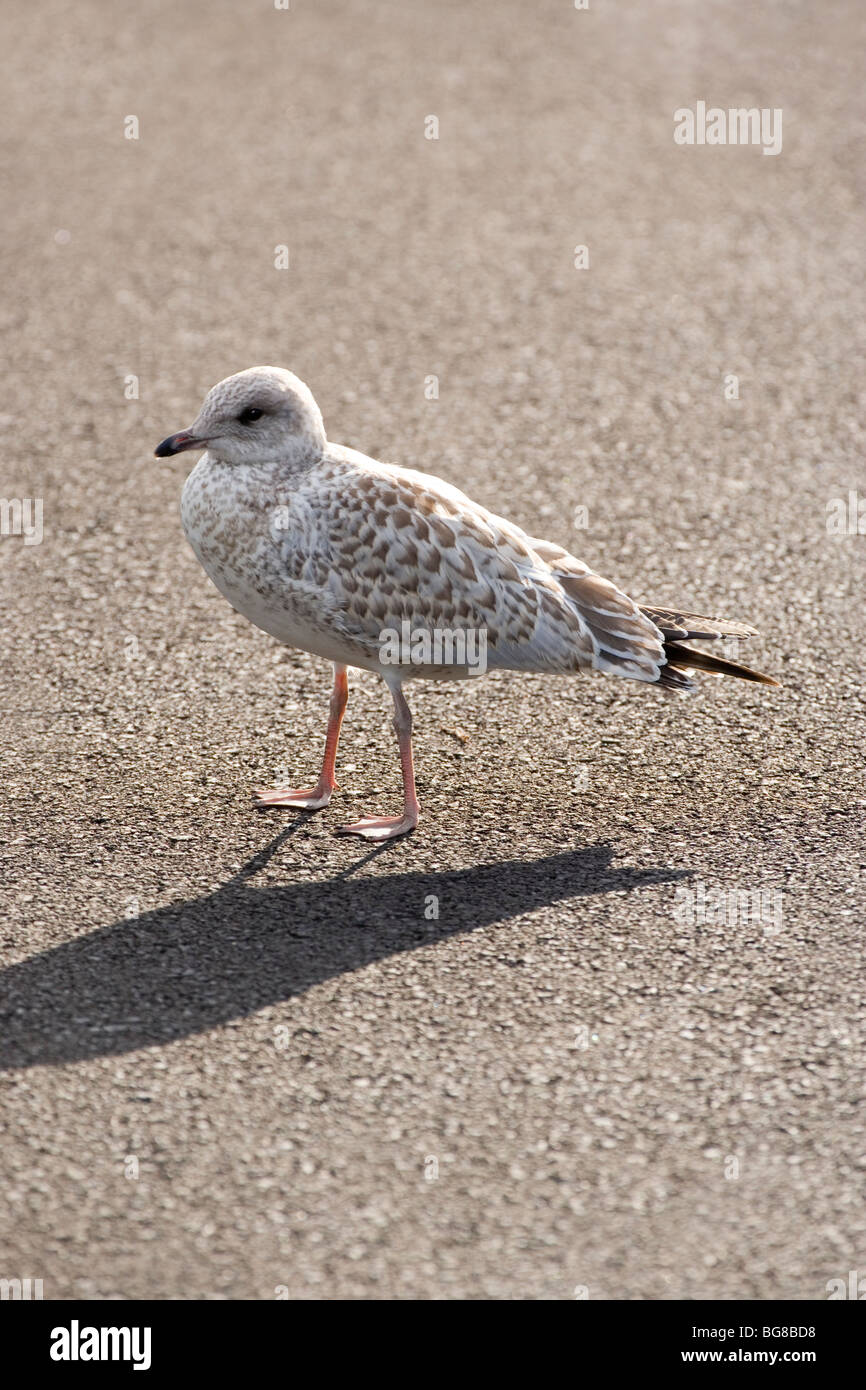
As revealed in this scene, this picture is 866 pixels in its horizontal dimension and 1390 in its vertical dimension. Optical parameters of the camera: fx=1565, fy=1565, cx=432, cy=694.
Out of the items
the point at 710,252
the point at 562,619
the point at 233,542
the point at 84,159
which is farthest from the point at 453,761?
the point at 84,159

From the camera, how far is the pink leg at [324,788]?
621 centimetres

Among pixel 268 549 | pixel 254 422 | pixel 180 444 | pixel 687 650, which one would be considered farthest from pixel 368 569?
pixel 687 650

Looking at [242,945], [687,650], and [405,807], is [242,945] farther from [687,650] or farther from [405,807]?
[687,650]

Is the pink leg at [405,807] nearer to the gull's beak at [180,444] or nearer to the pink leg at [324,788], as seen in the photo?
the pink leg at [324,788]

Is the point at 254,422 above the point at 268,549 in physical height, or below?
above

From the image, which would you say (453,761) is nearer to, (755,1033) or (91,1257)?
(755,1033)

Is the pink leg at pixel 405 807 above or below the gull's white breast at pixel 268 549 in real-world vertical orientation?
below

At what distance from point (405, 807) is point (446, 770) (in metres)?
0.48

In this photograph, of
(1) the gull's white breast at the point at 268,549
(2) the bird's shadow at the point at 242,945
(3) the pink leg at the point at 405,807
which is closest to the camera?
(2) the bird's shadow at the point at 242,945

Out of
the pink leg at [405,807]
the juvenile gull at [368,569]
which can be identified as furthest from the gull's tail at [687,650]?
the pink leg at [405,807]

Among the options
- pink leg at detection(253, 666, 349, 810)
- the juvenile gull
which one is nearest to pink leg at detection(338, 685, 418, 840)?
the juvenile gull

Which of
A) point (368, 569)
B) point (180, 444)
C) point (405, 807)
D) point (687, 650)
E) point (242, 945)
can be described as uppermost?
point (180, 444)

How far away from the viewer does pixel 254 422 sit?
5945 mm

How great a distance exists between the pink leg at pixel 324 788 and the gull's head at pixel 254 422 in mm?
958
